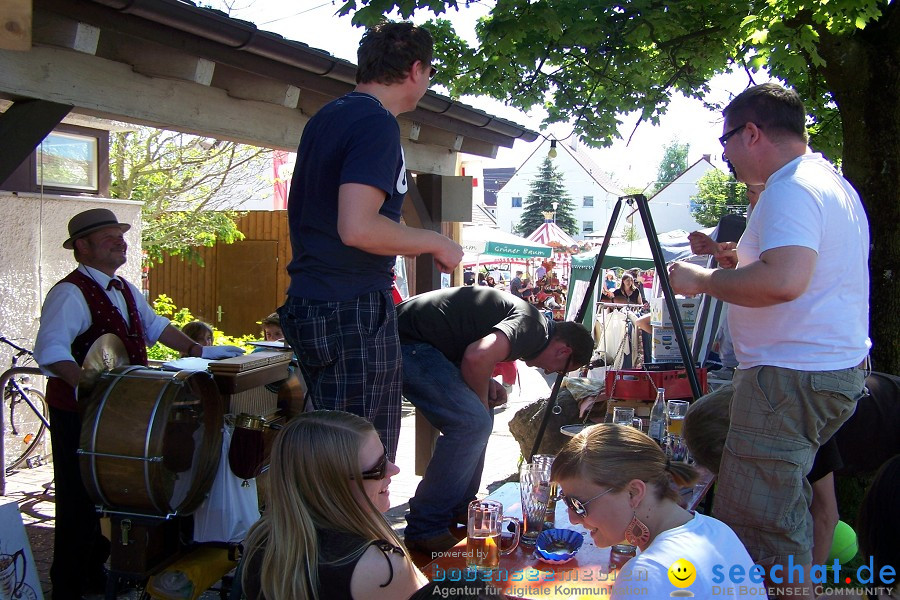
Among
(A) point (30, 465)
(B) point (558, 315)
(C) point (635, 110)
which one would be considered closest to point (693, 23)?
(C) point (635, 110)

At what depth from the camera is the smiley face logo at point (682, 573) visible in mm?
1781

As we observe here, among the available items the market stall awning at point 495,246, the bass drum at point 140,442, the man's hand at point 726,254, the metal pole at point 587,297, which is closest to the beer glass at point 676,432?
the metal pole at point 587,297

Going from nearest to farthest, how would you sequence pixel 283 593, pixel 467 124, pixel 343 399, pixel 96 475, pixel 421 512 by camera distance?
pixel 283 593 → pixel 343 399 → pixel 96 475 → pixel 421 512 → pixel 467 124

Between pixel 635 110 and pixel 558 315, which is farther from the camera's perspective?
pixel 558 315

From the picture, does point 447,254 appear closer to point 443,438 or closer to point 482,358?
point 482,358

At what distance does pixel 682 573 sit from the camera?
5.90ft

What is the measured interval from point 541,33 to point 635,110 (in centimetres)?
202

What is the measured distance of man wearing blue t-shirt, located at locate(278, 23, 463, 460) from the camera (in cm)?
238

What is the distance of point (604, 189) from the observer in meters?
64.2

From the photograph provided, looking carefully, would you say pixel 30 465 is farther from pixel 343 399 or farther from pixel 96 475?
pixel 343 399

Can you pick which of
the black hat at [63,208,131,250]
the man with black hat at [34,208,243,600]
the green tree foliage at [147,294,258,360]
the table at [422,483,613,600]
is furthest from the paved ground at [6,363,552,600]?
the table at [422,483,613,600]

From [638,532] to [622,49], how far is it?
13.8 ft

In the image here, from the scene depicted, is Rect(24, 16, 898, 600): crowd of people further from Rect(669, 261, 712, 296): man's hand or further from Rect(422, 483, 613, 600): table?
Rect(422, 483, 613, 600): table

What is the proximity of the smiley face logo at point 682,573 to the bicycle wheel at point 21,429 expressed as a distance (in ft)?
19.4
